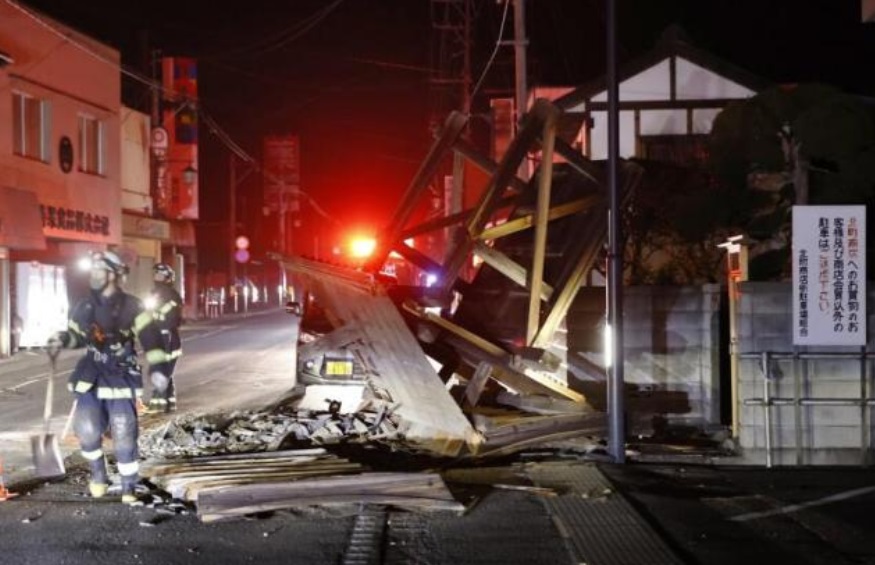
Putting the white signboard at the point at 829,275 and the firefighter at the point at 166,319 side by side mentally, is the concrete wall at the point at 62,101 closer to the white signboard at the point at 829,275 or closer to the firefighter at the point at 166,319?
the firefighter at the point at 166,319

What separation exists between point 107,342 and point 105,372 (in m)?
0.26

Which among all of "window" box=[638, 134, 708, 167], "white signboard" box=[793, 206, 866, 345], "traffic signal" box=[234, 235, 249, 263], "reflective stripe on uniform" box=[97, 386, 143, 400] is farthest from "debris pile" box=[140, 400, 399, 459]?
"traffic signal" box=[234, 235, 249, 263]

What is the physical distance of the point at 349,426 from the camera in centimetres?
1086

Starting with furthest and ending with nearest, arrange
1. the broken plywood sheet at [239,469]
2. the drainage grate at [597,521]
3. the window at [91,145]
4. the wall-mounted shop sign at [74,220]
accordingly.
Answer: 1. the window at [91,145]
2. the wall-mounted shop sign at [74,220]
3. the broken plywood sheet at [239,469]
4. the drainage grate at [597,521]

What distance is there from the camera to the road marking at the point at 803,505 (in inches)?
298

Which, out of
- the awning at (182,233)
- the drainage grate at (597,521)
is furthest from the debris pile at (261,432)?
the awning at (182,233)

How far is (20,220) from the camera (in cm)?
2491

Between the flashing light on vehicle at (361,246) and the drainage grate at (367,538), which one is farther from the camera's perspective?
the flashing light on vehicle at (361,246)

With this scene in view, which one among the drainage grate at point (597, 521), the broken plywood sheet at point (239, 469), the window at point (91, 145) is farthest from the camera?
the window at point (91, 145)

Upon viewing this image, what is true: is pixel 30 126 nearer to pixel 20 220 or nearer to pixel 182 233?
pixel 20 220

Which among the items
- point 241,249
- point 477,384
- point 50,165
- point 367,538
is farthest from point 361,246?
point 241,249

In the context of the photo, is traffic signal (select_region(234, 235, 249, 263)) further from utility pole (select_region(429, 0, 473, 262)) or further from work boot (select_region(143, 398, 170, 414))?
work boot (select_region(143, 398, 170, 414))

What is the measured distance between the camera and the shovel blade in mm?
8488

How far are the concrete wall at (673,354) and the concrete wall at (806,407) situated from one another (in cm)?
156
